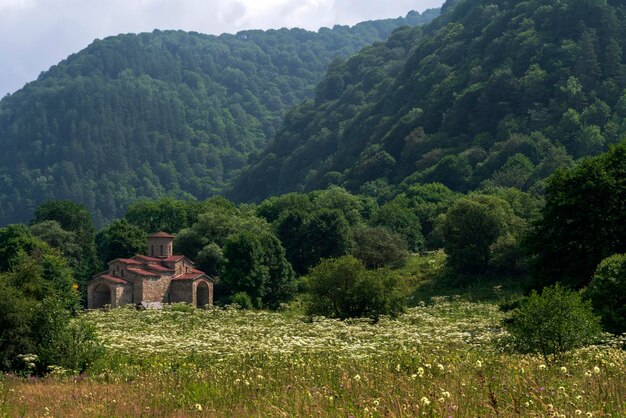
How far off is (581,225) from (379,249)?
3702cm

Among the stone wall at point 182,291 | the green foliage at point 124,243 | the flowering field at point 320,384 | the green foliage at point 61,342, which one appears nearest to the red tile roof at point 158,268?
the stone wall at point 182,291

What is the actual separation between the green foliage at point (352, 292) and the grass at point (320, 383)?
18990mm

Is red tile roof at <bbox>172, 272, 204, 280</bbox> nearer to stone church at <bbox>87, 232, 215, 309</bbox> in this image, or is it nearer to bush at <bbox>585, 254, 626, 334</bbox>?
stone church at <bbox>87, 232, 215, 309</bbox>

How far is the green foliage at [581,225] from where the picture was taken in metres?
35.2

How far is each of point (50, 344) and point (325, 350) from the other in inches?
314

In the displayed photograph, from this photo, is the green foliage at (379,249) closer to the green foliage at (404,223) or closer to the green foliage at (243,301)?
the green foliage at (404,223)

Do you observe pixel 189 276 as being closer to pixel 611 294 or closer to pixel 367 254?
pixel 367 254

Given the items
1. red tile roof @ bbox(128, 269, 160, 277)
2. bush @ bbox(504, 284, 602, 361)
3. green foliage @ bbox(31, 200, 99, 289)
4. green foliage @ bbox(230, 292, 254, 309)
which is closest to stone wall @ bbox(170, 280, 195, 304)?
red tile roof @ bbox(128, 269, 160, 277)

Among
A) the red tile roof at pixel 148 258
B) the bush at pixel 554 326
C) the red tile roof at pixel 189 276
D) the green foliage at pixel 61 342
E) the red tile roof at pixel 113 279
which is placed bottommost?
the red tile roof at pixel 113 279

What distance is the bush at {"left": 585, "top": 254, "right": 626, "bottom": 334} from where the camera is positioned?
86.1ft

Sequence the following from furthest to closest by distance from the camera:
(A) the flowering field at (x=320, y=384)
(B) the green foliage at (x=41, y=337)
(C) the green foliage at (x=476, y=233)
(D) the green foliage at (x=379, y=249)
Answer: (D) the green foliage at (x=379, y=249), (C) the green foliage at (x=476, y=233), (B) the green foliage at (x=41, y=337), (A) the flowering field at (x=320, y=384)

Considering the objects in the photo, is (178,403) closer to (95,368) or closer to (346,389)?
(346,389)

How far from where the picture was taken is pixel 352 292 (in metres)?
43.6

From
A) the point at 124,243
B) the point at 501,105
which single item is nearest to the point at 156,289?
the point at 124,243
